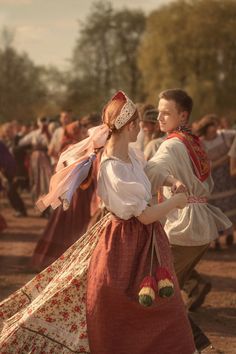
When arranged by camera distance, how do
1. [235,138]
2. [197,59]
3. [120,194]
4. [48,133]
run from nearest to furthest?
1. [120,194]
2. [235,138]
3. [48,133]
4. [197,59]

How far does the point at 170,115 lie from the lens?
485 cm

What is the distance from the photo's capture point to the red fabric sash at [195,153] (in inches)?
188

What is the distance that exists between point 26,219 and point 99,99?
131ft

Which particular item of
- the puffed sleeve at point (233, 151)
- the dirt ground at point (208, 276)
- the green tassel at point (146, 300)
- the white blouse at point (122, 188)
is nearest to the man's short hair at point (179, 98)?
the white blouse at point (122, 188)

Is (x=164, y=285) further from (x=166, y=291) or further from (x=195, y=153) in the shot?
(x=195, y=153)

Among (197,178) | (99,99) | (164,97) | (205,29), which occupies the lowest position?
(99,99)

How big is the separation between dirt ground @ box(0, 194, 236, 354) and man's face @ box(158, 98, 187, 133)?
5.15ft

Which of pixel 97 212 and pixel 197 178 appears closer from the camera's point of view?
pixel 197 178

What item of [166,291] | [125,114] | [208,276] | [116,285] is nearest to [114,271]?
[116,285]

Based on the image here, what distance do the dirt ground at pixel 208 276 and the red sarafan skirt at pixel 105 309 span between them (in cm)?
128

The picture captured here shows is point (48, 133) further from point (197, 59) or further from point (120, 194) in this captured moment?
point (197, 59)

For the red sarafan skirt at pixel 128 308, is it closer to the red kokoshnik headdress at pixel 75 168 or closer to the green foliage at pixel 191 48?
the red kokoshnik headdress at pixel 75 168

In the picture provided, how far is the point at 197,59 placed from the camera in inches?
1858

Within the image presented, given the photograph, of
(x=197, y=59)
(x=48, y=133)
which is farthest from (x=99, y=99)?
(x=48, y=133)
